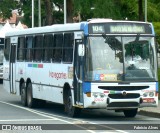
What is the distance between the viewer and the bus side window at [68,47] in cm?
2125

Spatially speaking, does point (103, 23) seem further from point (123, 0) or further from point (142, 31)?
point (123, 0)

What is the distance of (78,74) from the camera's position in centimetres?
2038

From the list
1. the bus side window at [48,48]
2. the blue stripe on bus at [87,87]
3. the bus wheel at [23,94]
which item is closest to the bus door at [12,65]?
the bus wheel at [23,94]

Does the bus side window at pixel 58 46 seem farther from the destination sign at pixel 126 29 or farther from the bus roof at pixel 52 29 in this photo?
the destination sign at pixel 126 29

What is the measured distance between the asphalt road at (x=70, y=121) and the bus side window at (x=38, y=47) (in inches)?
72.9

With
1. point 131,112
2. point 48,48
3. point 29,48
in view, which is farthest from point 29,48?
point 131,112

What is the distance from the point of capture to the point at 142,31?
2064 cm

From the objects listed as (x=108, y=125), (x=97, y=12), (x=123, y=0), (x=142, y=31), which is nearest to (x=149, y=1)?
(x=123, y=0)

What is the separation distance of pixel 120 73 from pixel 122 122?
1389 millimetres

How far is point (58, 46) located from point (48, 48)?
3.54 ft

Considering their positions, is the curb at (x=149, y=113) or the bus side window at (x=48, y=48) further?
the bus side window at (x=48, y=48)

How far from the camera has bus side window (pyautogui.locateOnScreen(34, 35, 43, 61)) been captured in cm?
2459

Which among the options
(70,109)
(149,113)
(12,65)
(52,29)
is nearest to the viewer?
(70,109)

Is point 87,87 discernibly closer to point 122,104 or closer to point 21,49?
point 122,104
